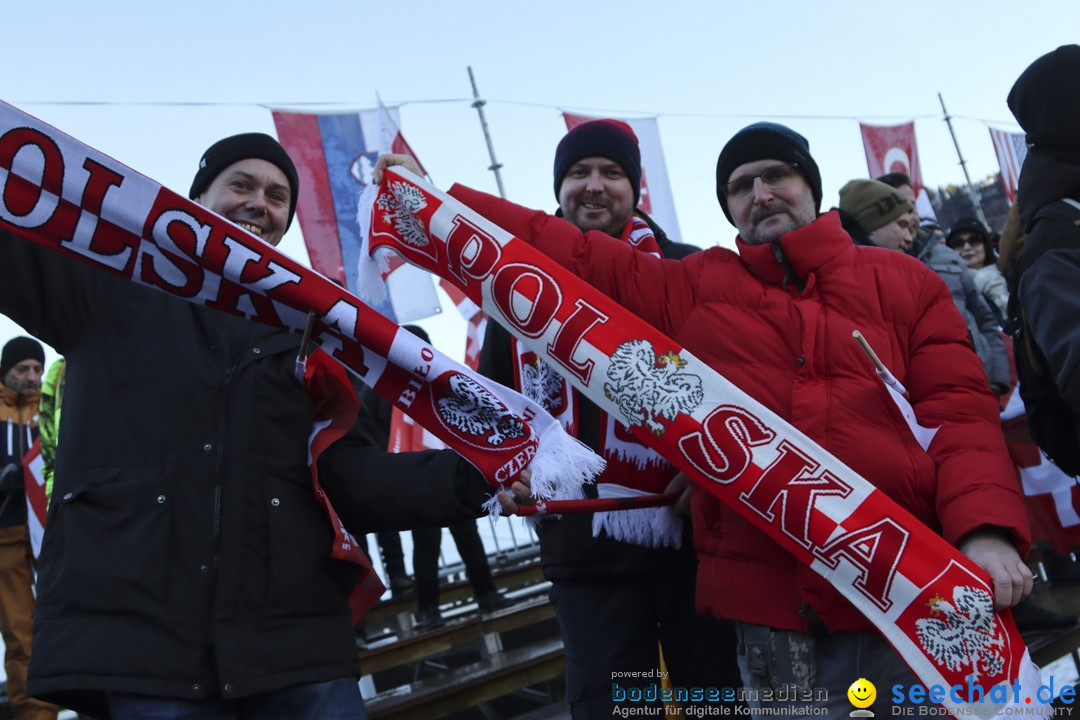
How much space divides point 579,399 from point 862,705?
1142mm

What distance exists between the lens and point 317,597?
207cm

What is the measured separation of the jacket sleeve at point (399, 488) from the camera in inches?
83.2

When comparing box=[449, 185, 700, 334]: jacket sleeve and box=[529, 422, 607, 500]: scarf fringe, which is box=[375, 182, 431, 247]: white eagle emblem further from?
box=[529, 422, 607, 500]: scarf fringe

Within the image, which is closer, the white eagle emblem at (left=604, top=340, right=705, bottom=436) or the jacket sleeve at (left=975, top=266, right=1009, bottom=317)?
the white eagle emblem at (left=604, top=340, right=705, bottom=436)

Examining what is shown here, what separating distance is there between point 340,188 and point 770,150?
18.7 ft

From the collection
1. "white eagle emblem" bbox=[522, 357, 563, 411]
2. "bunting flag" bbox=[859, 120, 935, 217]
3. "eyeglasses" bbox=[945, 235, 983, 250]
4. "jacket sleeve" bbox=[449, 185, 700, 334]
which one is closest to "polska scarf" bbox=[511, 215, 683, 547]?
"white eagle emblem" bbox=[522, 357, 563, 411]

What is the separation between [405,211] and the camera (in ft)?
9.09

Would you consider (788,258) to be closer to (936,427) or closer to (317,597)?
(936,427)

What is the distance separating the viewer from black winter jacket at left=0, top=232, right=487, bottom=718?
187 centimetres

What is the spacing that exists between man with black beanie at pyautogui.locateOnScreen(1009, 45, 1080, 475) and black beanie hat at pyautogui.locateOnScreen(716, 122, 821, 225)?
515mm

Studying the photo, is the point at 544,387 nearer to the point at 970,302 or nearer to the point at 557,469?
the point at 557,469

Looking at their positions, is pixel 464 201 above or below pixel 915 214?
above

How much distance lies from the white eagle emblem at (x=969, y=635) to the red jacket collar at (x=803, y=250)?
85 centimetres

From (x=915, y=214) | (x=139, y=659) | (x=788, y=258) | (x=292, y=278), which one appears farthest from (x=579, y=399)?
(x=915, y=214)
